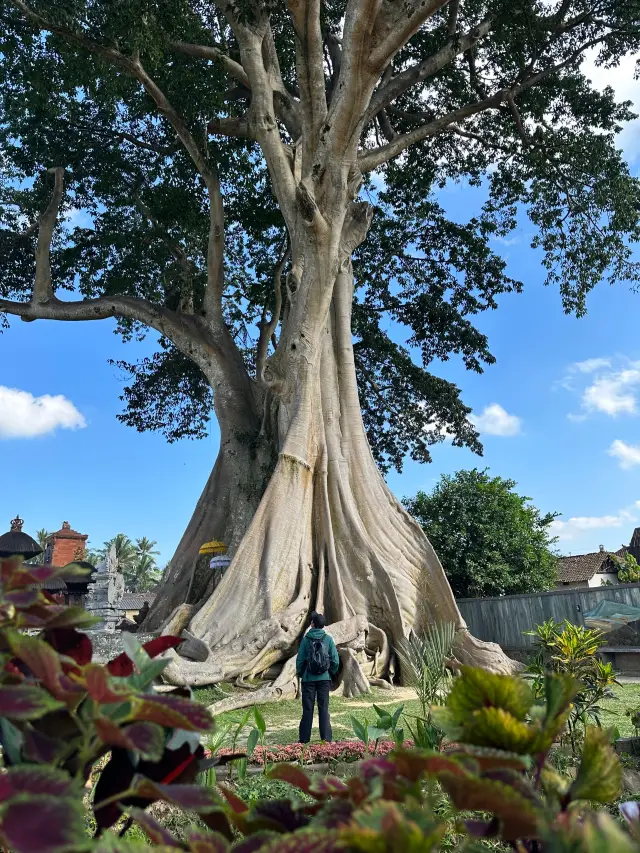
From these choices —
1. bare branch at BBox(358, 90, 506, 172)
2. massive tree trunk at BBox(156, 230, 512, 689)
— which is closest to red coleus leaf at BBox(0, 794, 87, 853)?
massive tree trunk at BBox(156, 230, 512, 689)

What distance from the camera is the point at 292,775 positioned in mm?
842

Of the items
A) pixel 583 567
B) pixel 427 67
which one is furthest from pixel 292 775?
pixel 583 567

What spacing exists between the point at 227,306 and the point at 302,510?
7.55 meters

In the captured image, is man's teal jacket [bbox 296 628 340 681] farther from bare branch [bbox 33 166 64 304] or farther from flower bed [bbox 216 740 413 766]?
bare branch [bbox 33 166 64 304]

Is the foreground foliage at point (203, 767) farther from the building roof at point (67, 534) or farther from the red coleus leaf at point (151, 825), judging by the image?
the building roof at point (67, 534)

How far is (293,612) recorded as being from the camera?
9016 millimetres

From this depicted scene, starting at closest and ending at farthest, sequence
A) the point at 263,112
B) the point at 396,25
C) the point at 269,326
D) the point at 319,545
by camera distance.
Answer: the point at 396,25 < the point at 319,545 < the point at 263,112 < the point at 269,326

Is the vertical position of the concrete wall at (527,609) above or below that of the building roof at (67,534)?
below

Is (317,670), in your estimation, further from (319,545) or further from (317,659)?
(319,545)

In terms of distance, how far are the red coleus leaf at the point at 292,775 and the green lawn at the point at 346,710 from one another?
5.16 m

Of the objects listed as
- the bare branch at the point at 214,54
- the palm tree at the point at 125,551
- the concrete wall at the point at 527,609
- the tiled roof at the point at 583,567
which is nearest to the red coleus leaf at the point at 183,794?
the bare branch at the point at 214,54

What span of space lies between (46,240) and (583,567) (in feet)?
84.6

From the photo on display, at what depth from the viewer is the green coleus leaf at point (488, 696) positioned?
2.62 feet

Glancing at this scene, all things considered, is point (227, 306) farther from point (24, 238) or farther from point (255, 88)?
point (255, 88)
